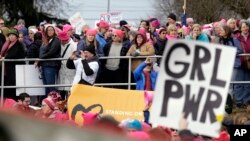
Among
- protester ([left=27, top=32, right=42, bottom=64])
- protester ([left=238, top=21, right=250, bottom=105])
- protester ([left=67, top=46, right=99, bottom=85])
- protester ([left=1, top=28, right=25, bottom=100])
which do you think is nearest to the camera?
protester ([left=67, top=46, right=99, bottom=85])

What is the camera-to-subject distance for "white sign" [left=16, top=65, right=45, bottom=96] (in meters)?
14.6

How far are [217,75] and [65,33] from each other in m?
8.99

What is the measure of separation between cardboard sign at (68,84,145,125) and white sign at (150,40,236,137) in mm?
6138

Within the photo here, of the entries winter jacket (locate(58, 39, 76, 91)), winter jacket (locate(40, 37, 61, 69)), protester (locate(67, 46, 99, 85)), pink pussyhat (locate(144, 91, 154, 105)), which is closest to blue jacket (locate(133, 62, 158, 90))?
protester (locate(67, 46, 99, 85))

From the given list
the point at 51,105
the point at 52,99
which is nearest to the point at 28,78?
the point at 52,99

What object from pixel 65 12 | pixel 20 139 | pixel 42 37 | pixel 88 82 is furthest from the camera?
pixel 65 12

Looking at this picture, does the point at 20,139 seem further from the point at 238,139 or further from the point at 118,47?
the point at 118,47

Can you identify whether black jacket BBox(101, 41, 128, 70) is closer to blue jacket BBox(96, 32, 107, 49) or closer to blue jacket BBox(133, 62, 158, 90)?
blue jacket BBox(96, 32, 107, 49)

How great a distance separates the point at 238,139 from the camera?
32.9 ft

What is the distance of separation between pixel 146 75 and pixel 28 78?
2.26 meters

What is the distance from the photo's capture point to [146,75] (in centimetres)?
1342

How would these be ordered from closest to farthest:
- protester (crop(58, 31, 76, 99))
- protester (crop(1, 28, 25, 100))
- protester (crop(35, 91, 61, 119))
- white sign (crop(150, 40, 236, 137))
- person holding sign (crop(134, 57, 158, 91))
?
white sign (crop(150, 40, 236, 137)), protester (crop(35, 91, 61, 119)), person holding sign (crop(134, 57, 158, 91)), protester (crop(58, 31, 76, 99)), protester (crop(1, 28, 25, 100))

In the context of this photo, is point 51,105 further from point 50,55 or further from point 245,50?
point 245,50

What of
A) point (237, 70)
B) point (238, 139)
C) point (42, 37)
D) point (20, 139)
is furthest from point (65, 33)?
point (20, 139)
